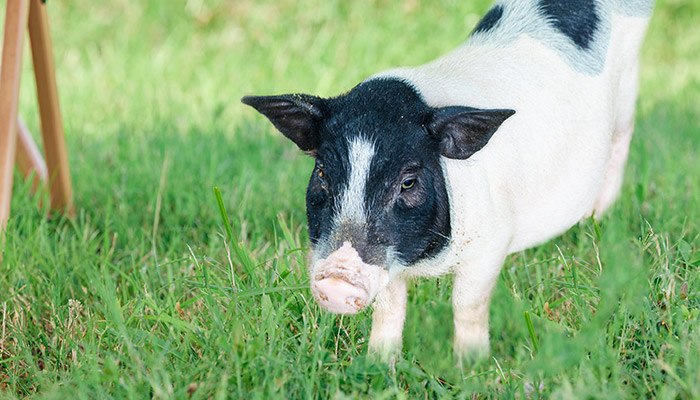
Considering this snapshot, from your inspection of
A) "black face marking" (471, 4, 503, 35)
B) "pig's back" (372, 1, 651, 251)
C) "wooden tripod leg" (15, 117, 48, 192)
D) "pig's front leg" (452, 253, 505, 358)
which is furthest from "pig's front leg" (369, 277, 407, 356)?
"wooden tripod leg" (15, 117, 48, 192)

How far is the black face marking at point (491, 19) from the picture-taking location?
9.46 feet

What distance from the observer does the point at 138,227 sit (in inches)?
134

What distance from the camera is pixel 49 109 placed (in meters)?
3.33

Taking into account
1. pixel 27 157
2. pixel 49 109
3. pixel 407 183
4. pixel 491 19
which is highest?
pixel 491 19

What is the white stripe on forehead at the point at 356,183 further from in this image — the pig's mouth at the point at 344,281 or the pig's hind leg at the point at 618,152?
the pig's hind leg at the point at 618,152

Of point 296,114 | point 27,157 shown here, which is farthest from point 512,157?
point 27,157

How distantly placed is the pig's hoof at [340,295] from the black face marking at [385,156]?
0.11m

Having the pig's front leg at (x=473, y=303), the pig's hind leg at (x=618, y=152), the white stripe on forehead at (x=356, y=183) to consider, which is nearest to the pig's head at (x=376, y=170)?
the white stripe on forehead at (x=356, y=183)

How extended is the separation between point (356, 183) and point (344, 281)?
294 millimetres

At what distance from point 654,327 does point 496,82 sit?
897 mm

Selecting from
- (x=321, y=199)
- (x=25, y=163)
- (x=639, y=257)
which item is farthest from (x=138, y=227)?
(x=639, y=257)

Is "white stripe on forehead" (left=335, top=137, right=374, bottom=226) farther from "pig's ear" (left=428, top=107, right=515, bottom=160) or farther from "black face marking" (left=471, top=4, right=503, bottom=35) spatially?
"black face marking" (left=471, top=4, right=503, bottom=35)

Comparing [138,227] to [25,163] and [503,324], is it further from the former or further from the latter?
[503,324]

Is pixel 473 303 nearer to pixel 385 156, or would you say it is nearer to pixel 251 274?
pixel 385 156
